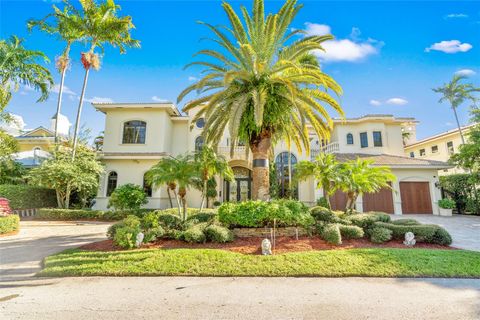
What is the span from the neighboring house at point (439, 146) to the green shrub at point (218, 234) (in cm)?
3121

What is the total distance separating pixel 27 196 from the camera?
55.0 ft

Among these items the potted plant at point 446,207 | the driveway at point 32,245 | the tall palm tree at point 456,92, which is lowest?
the driveway at point 32,245

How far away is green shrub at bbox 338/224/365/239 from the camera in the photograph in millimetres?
8148

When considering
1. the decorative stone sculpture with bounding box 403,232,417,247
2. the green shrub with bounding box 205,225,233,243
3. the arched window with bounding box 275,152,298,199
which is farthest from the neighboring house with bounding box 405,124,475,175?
the green shrub with bounding box 205,225,233,243

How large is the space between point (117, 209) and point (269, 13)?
1549cm

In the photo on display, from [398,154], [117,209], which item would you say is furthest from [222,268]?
[398,154]

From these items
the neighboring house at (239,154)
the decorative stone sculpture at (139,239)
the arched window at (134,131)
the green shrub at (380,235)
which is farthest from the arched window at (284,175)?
the decorative stone sculpture at (139,239)

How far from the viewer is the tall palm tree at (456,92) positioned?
24.9 meters

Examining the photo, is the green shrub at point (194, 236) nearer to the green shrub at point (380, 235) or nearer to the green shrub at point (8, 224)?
the green shrub at point (380, 235)

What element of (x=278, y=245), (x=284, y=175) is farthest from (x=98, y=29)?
(x=278, y=245)

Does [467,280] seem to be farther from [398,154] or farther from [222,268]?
[398,154]

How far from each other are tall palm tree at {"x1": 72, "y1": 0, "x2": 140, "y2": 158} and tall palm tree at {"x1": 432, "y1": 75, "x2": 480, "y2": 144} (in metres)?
33.5

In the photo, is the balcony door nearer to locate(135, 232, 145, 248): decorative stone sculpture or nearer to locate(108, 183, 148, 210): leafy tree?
locate(108, 183, 148, 210): leafy tree

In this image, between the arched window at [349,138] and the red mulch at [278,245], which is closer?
the red mulch at [278,245]
